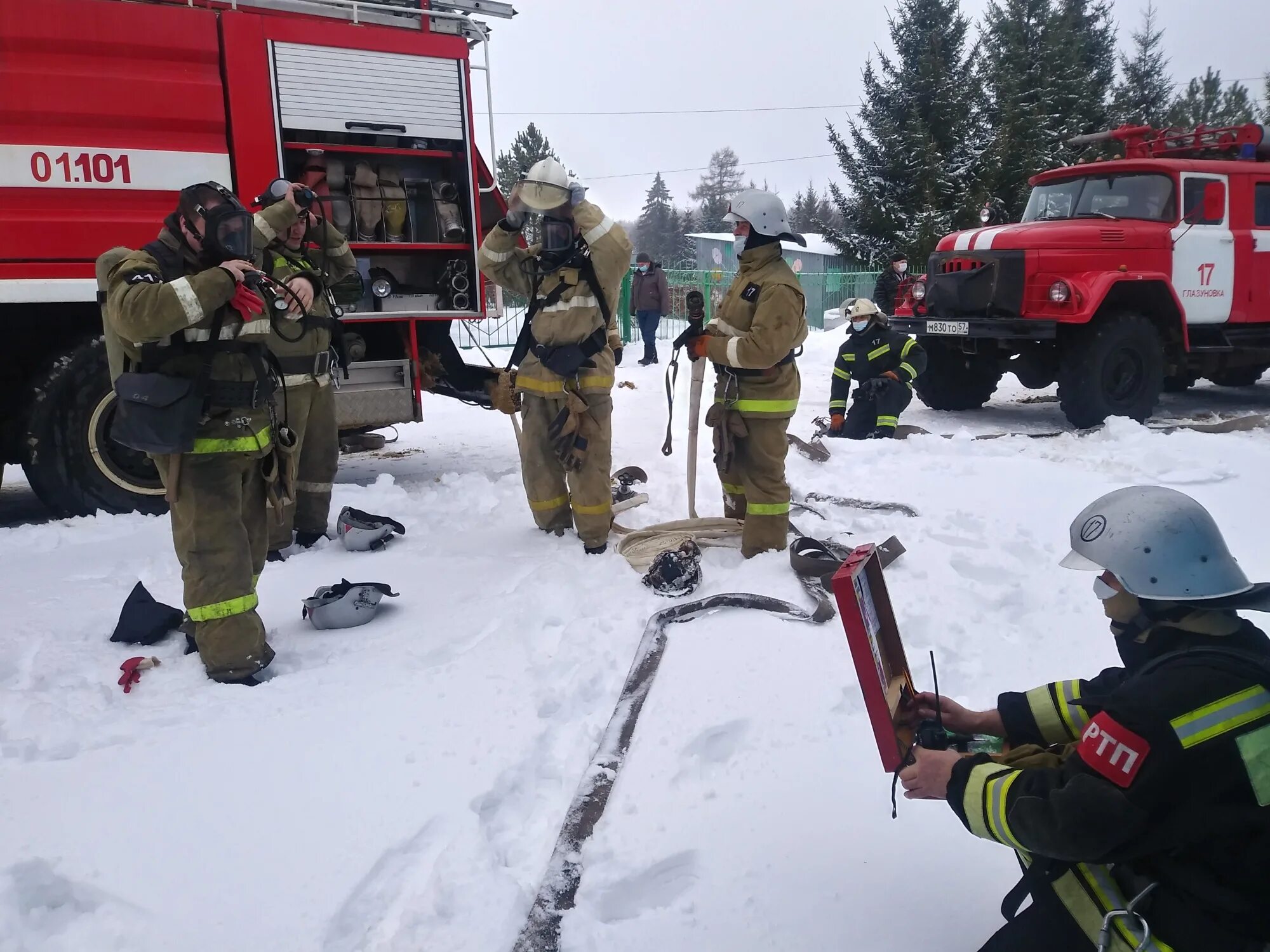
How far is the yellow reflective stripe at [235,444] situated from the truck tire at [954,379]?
721 cm

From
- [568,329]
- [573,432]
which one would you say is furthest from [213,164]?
[573,432]

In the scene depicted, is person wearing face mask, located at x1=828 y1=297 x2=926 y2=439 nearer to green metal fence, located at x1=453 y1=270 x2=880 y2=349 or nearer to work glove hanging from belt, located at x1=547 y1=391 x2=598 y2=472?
work glove hanging from belt, located at x1=547 y1=391 x2=598 y2=472

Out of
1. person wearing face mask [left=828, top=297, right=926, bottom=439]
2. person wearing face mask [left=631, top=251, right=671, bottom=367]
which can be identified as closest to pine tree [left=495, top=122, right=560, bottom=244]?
person wearing face mask [left=631, top=251, right=671, bottom=367]

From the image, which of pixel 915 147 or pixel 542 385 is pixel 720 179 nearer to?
pixel 915 147

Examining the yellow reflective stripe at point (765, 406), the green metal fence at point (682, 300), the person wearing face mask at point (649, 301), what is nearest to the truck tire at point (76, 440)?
the yellow reflective stripe at point (765, 406)

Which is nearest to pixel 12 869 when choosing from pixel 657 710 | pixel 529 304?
pixel 657 710

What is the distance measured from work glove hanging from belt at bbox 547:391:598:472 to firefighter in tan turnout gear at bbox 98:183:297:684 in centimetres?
152

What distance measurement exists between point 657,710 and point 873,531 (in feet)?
7.12

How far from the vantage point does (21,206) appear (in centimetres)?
484

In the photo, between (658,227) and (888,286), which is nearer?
(888,286)

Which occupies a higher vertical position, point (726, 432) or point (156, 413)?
point (156, 413)

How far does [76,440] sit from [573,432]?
9.57 ft

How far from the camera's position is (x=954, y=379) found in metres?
9.27

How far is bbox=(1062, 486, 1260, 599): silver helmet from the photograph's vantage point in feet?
5.16
